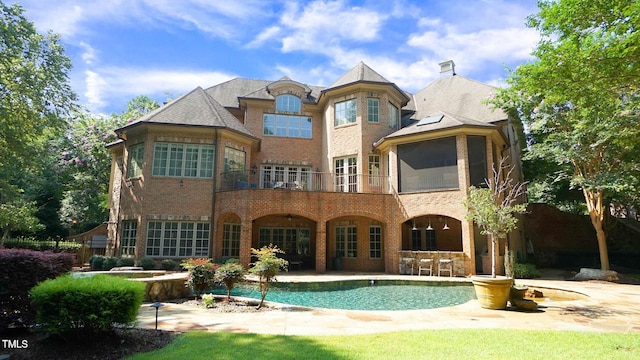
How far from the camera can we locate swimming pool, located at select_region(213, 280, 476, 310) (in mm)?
10141

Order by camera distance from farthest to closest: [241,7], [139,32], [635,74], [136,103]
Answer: [136,103] < [139,32] < [241,7] < [635,74]

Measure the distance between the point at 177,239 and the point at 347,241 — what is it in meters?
8.67

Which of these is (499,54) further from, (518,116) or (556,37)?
(556,37)

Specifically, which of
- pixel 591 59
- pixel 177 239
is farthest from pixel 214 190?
pixel 591 59

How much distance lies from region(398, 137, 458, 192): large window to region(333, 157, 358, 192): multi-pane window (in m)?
2.71

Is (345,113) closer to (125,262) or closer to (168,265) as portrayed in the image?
(168,265)

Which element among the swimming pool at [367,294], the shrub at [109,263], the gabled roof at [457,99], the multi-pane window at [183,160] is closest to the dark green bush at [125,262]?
the shrub at [109,263]

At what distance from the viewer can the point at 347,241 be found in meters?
19.3

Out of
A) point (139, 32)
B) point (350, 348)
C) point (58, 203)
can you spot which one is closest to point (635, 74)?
point (350, 348)

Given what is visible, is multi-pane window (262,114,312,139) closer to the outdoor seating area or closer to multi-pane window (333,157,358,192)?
multi-pane window (333,157,358,192)

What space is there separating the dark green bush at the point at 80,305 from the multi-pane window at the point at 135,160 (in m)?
13.5

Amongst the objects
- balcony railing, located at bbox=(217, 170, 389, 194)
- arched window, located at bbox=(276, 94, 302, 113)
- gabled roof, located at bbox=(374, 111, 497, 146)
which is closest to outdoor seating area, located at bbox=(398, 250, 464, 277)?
balcony railing, located at bbox=(217, 170, 389, 194)

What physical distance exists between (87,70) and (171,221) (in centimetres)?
877

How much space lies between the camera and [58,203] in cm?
2816
